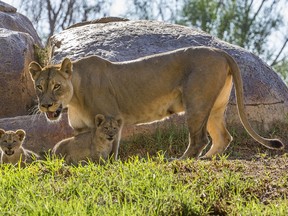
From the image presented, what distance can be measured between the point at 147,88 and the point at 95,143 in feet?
2.71

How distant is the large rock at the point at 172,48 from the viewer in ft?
36.2

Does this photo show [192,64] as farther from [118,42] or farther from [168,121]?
[118,42]

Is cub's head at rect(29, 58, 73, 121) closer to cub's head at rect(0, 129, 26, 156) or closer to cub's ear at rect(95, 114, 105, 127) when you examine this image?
cub's ear at rect(95, 114, 105, 127)

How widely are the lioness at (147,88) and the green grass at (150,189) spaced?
1.19 metres

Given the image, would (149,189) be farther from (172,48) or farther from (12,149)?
(172,48)

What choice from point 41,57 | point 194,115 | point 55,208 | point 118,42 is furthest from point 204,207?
point 41,57

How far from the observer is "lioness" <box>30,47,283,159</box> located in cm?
814

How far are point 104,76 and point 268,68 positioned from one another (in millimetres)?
3801

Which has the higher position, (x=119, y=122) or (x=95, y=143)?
(x=119, y=122)

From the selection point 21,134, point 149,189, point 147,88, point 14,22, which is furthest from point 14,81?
point 149,189

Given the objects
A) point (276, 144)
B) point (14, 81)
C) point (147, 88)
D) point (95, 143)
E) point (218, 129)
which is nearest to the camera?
point (276, 144)

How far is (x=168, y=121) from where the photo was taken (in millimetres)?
10602

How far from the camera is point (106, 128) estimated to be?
8062 mm

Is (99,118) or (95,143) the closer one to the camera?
(99,118)
